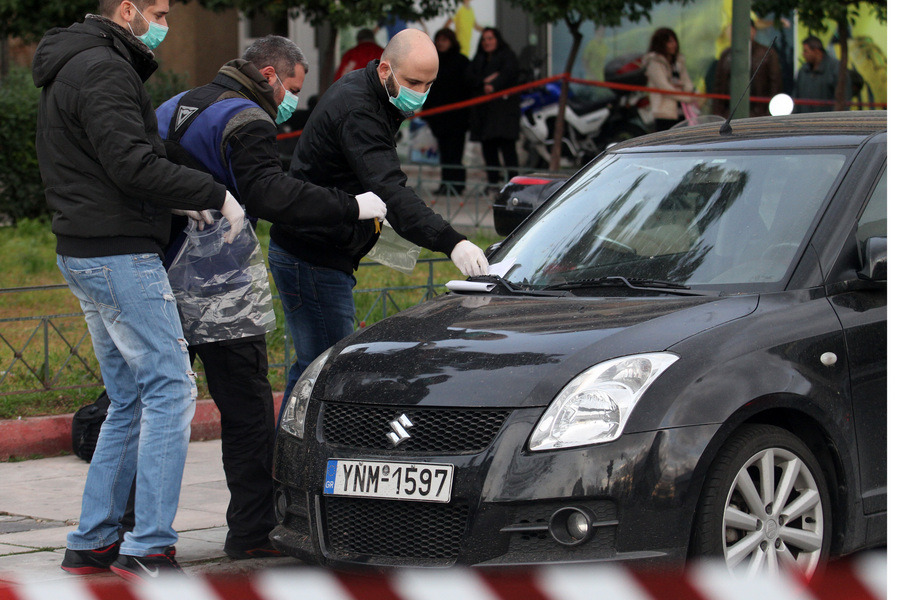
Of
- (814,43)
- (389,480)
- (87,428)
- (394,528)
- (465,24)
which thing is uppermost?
(465,24)

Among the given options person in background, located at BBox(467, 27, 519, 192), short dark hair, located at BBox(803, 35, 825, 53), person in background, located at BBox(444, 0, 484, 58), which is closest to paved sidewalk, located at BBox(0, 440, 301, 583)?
person in background, located at BBox(467, 27, 519, 192)

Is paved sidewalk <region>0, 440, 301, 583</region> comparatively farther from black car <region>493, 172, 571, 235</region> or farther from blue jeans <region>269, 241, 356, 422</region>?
black car <region>493, 172, 571, 235</region>

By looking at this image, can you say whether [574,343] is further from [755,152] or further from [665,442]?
[755,152]

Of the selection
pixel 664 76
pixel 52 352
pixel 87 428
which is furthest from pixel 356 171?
pixel 664 76

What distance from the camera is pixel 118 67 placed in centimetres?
450

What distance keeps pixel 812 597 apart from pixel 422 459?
1.32 meters

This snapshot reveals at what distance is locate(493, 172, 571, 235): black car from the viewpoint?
20.5ft

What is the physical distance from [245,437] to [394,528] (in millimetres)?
1196

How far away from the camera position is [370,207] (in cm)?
503

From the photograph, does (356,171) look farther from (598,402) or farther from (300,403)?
(598,402)

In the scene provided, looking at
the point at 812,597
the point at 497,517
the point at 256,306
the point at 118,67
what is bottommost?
the point at 812,597

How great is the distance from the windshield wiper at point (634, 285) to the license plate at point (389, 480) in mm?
1099

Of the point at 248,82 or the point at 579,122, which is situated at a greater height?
the point at 248,82

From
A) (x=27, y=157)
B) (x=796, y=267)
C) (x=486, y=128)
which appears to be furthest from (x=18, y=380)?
(x=486, y=128)
